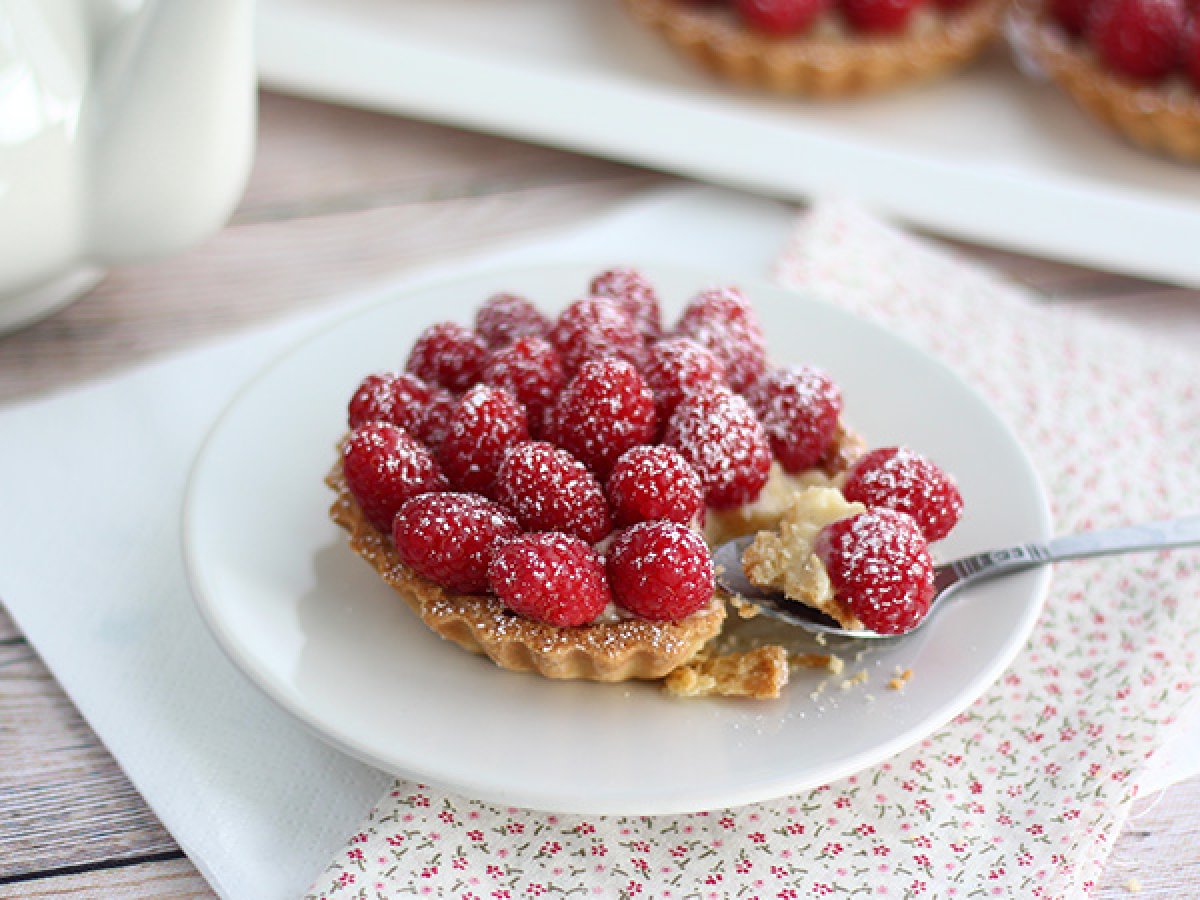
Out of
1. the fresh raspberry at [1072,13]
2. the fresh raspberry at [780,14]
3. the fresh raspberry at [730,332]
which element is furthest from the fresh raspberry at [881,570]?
the fresh raspberry at [1072,13]

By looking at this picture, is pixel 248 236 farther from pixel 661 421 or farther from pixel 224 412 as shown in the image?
pixel 661 421

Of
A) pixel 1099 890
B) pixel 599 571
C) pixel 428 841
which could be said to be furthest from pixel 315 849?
pixel 1099 890

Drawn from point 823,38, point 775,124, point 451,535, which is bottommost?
point 451,535

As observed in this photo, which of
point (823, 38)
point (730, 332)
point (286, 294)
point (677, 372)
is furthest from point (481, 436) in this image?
point (823, 38)

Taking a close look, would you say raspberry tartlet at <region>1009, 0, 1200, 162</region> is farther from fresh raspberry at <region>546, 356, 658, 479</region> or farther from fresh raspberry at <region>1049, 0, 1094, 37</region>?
fresh raspberry at <region>546, 356, 658, 479</region>

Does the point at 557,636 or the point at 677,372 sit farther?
the point at 677,372

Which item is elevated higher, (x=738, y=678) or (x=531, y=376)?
(x=531, y=376)

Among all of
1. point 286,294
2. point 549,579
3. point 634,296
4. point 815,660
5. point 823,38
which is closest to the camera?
point 549,579

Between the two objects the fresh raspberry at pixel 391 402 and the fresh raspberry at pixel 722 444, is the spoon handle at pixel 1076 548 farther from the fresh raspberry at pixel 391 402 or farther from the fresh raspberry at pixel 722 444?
the fresh raspberry at pixel 391 402

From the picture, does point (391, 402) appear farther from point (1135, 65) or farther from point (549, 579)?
point (1135, 65)
